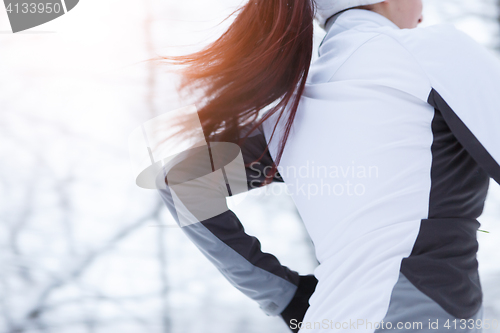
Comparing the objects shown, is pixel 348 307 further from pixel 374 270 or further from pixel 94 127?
pixel 94 127

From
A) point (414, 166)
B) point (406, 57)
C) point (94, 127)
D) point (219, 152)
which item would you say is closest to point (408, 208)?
point (414, 166)

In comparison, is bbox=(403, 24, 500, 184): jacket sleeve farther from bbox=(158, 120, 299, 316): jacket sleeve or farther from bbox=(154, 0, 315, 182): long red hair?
bbox=(158, 120, 299, 316): jacket sleeve

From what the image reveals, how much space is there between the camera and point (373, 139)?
50 cm

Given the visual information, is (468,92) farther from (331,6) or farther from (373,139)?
(331,6)

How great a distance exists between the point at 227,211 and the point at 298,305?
241mm

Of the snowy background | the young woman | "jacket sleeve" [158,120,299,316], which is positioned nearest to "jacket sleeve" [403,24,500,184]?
the young woman

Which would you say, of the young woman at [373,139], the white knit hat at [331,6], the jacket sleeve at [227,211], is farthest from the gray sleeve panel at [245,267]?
the white knit hat at [331,6]

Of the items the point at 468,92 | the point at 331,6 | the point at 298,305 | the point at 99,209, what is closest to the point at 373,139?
the point at 468,92

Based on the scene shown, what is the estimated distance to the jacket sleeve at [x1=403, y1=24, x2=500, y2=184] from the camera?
1.49 ft

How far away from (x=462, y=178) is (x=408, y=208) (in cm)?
8

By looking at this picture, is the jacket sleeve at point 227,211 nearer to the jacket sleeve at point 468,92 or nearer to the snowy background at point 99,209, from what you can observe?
the jacket sleeve at point 468,92

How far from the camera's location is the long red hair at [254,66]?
1.93 feet

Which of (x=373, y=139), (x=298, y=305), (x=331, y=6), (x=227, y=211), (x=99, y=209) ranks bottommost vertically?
(x=99, y=209)

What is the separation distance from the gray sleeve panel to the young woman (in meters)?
0.17
